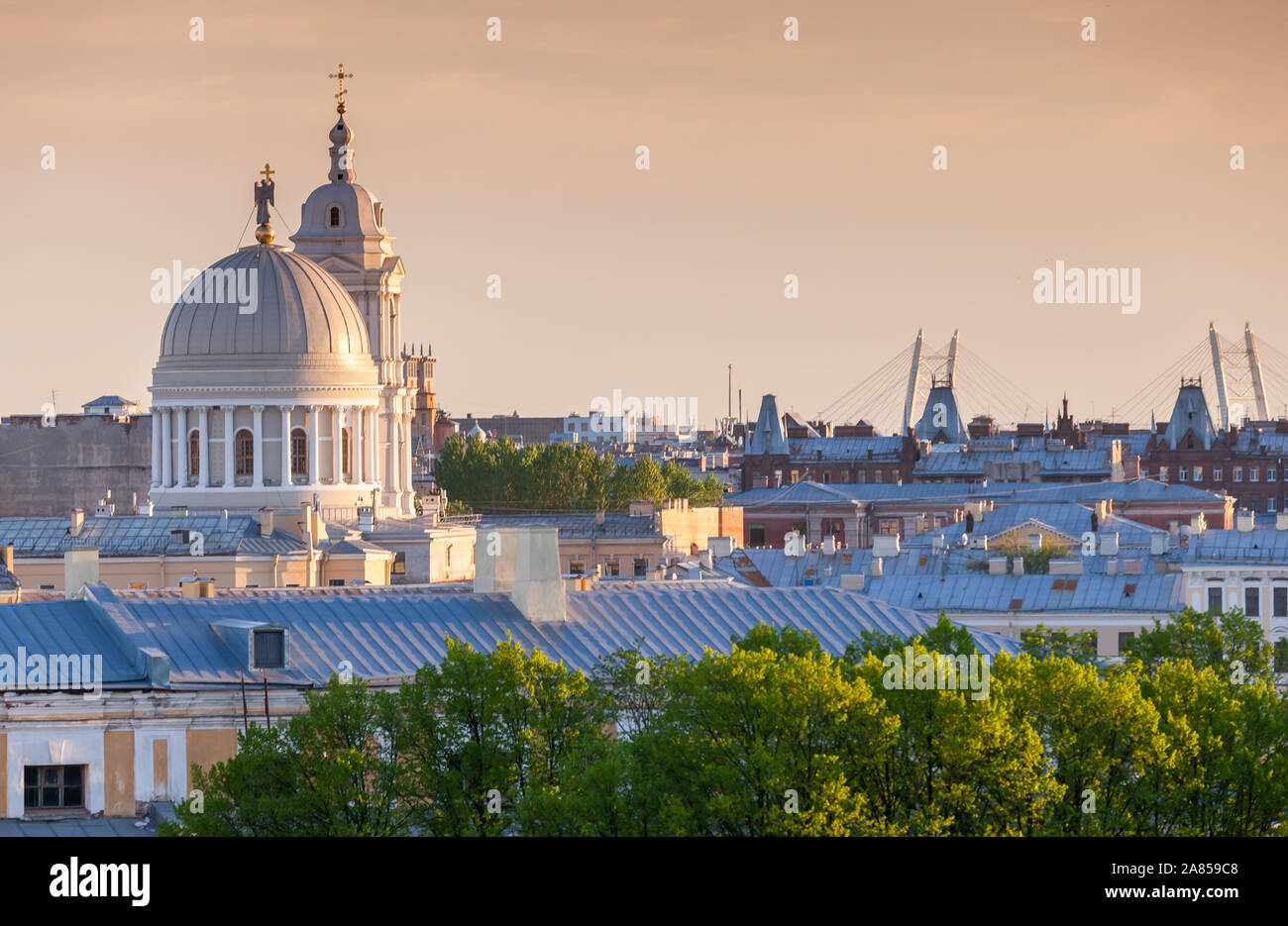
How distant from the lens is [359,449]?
101 metres

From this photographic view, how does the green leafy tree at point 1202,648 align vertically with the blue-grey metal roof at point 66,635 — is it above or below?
below

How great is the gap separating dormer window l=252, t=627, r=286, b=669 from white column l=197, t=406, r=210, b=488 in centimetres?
5244

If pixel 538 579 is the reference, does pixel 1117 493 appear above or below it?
above

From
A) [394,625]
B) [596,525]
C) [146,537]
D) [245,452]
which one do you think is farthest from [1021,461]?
[394,625]

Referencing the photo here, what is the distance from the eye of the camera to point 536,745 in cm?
3769

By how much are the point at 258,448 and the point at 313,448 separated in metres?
1.97

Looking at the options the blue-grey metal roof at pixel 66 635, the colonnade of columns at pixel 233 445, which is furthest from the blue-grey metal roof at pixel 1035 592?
the blue-grey metal roof at pixel 66 635

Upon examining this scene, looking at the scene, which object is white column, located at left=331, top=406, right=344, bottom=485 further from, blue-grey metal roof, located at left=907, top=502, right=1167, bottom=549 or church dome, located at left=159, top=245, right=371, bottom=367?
blue-grey metal roof, located at left=907, top=502, right=1167, bottom=549

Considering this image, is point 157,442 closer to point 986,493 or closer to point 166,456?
point 166,456

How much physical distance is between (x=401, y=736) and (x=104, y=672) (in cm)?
872

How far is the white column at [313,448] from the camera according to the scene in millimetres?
98812

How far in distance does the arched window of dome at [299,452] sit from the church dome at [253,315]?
315cm

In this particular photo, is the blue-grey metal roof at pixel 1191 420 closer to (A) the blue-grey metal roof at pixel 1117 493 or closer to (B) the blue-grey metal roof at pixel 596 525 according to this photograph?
(A) the blue-grey metal roof at pixel 1117 493

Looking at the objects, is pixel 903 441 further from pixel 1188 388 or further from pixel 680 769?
pixel 680 769
